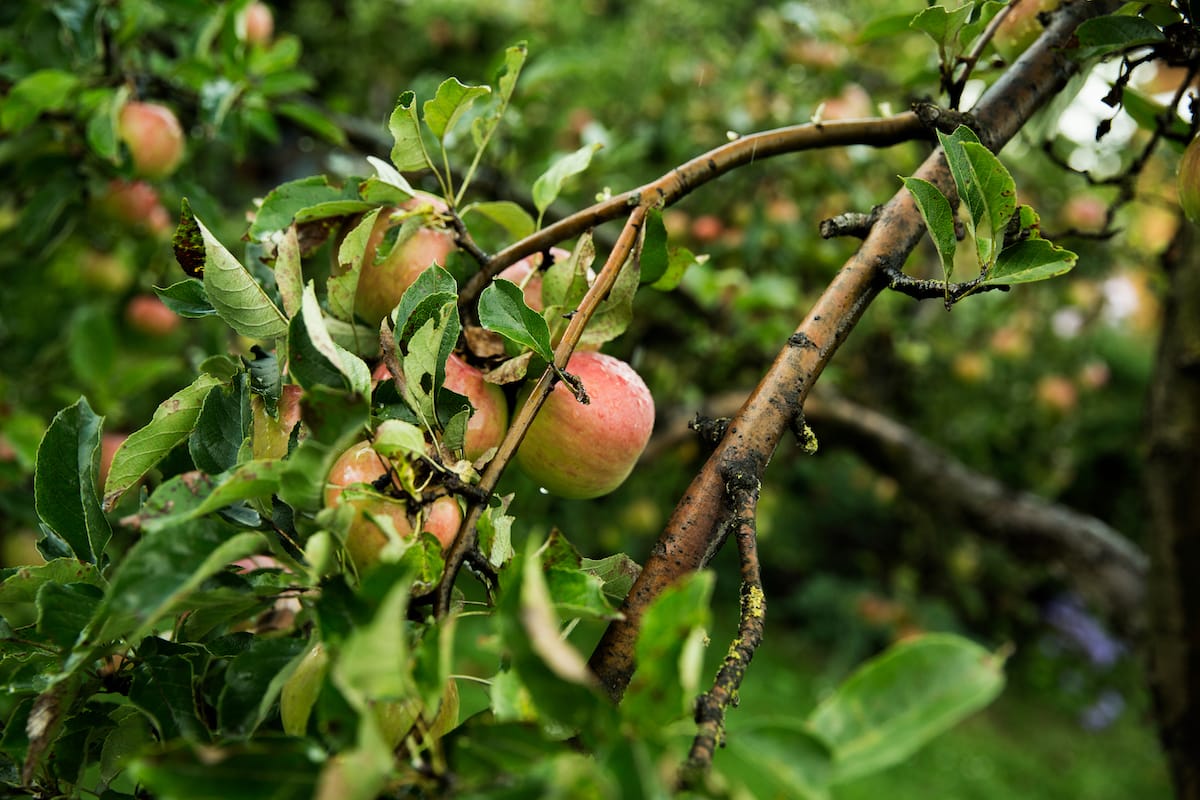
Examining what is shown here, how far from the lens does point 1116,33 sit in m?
0.62

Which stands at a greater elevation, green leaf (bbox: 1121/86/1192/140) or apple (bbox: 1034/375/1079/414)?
green leaf (bbox: 1121/86/1192/140)

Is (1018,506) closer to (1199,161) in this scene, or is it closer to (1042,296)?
(1199,161)

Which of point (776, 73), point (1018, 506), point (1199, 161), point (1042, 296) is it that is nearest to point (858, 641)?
point (1042, 296)

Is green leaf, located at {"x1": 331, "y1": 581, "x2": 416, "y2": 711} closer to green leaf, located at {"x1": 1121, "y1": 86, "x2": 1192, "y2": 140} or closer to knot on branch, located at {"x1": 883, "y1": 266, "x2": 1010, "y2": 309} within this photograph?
knot on branch, located at {"x1": 883, "y1": 266, "x2": 1010, "y2": 309}

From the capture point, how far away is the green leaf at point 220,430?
503mm

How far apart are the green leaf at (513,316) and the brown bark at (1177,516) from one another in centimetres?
106

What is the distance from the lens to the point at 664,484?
2590 mm

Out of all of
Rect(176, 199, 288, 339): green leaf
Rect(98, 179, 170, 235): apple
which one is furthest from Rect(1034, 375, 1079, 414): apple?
Rect(176, 199, 288, 339): green leaf

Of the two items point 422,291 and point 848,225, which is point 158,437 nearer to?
point 422,291

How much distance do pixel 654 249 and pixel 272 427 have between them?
25cm

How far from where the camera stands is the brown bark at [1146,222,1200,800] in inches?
47.6

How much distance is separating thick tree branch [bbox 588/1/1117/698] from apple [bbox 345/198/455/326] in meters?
0.23

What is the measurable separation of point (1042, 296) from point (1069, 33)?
261 cm

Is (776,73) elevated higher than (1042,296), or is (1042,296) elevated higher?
(776,73)
